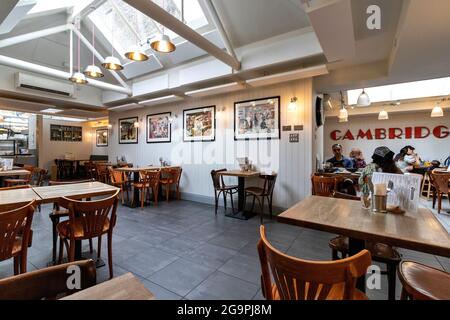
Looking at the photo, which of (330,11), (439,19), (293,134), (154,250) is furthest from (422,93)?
(154,250)

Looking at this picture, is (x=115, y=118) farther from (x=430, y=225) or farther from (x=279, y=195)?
(x=430, y=225)

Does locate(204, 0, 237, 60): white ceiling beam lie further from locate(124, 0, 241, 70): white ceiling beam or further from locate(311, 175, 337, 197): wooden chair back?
locate(311, 175, 337, 197): wooden chair back

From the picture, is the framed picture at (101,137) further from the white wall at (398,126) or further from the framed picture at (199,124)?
the white wall at (398,126)

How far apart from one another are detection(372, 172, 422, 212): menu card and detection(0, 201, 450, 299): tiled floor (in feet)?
3.08

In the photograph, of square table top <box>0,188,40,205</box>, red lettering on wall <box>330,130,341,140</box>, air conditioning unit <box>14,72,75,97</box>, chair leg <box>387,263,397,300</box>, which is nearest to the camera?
chair leg <box>387,263,397,300</box>

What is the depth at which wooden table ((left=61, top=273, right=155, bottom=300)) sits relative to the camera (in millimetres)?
709

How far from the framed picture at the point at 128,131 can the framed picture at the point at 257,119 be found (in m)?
3.92

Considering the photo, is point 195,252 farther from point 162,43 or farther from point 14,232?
point 162,43

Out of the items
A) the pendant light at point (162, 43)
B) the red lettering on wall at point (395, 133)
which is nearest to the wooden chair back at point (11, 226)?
the pendant light at point (162, 43)

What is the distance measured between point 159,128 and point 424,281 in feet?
20.9

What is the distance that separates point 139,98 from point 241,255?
566 cm

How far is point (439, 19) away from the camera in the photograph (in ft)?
7.20

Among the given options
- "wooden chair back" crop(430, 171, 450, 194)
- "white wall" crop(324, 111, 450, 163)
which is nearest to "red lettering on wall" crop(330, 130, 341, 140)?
"white wall" crop(324, 111, 450, 163)

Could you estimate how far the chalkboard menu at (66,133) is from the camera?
1015 centimetres
